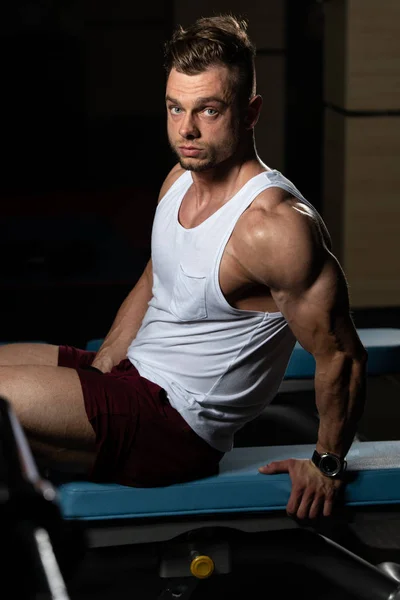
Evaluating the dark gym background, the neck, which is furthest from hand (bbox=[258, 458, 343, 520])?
the dark gym background

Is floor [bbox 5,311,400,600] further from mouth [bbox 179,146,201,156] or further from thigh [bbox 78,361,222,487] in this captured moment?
mouth [bbox 179,146,201,156]

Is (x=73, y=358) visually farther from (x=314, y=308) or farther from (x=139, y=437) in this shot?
(x=314, y=308)

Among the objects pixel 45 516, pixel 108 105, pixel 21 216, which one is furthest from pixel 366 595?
pixel 108 105

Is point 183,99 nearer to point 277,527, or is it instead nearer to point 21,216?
point 277,527

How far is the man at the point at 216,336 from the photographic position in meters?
1.74

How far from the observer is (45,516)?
31.2 inches

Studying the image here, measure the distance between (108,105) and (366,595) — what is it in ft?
20.0

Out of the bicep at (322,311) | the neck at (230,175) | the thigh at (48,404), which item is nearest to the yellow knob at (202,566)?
the thigh at (48,404)

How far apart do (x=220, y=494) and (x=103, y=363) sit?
1.63 feet

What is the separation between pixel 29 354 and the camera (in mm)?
2195

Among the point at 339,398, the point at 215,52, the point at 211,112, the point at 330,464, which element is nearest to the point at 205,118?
the point at 211,112

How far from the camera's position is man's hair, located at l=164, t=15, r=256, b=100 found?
1.84 m

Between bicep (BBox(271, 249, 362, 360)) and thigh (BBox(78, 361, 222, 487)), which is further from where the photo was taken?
thigh (BBox(78, 361, 222, 487))

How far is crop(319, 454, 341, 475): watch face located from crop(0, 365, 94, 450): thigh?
408 millimetres
